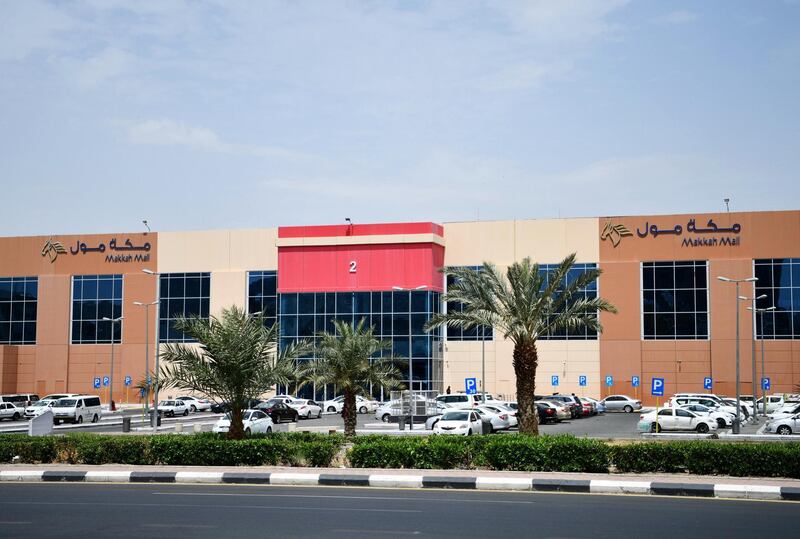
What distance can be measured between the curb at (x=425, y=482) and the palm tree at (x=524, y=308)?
12.6 m

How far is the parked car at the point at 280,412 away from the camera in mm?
57094

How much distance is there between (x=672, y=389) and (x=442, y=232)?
21700mm

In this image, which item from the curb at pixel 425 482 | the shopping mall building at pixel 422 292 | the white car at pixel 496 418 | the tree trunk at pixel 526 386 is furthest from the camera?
the shopping mall building at pixel 422 292

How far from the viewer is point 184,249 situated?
80938mm

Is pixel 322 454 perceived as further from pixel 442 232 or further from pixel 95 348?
pixel 95 348

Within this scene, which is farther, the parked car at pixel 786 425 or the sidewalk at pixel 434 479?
the parked car at pixel 786 425

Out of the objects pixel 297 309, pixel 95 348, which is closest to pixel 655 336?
pixel 297 309

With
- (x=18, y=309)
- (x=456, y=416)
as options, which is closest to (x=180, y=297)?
(x=18, y=309)

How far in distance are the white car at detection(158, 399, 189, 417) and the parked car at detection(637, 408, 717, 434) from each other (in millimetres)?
34235

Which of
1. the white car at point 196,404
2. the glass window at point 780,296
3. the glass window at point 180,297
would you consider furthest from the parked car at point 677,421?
the glass window at point 180,297

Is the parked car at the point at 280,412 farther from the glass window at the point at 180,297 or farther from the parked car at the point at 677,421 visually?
the glass window at the point at 180,297

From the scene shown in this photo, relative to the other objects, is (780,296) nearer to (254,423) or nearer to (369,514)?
(254,423)

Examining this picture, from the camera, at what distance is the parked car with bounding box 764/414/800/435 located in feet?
139

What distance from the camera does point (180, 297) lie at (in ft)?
265
